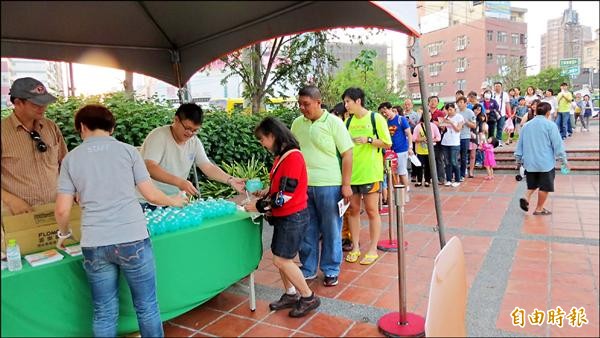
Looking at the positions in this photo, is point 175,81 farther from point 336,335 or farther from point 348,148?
point 336,335

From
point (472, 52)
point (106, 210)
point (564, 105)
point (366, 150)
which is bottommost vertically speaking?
point (106, 210)

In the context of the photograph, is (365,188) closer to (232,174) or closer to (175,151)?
(175,151)

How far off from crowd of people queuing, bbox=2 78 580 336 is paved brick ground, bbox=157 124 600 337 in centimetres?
21

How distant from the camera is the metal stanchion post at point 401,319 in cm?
264

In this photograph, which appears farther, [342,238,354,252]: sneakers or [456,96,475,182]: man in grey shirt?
[456,96,475,182]: man in grey shirt

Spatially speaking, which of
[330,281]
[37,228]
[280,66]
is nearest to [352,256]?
[330,281]

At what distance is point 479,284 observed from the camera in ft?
11.1

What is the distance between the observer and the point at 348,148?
3.34 metres

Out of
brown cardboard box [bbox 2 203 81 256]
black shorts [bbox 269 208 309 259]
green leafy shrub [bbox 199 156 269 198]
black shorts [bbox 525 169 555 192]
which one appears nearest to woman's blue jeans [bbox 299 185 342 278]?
black shorts [bbox 269 208 309 259]

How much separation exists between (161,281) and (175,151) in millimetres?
974

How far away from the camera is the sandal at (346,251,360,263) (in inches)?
158

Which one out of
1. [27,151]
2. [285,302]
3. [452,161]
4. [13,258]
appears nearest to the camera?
[13,258]

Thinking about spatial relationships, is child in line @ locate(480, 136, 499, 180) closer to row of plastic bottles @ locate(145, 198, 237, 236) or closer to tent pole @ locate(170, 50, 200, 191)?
tent pole @ locate(170, 50, 200, 191)

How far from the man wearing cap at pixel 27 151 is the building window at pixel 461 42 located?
3634cm
